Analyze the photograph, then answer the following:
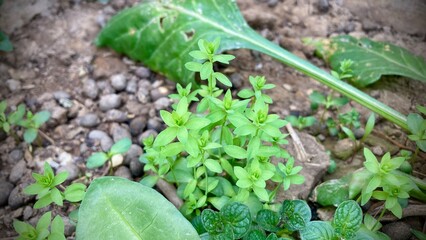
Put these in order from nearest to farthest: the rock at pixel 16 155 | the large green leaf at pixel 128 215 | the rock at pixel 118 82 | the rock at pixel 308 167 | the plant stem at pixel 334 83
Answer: the large green leaf at pixel 128 215 → the rock at pixel 308 167 → the plant stem at pixel 334 83 → the rock at pixel 16 155 → the rock at pixel 118 82

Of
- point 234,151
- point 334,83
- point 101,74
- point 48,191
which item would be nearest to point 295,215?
point 234,151

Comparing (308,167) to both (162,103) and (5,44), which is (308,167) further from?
(5,44)

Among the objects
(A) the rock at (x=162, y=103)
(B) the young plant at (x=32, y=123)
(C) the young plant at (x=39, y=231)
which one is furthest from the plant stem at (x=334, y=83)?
(C) the young plant at (x=39, y=231)

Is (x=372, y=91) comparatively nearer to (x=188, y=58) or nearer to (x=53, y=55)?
(x=188, y=58)

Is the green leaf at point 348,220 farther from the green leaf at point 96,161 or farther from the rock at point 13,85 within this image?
the rock at point 13,85

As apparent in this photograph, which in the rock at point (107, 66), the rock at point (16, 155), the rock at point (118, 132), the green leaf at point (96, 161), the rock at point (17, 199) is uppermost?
the rock at point (107, 66)

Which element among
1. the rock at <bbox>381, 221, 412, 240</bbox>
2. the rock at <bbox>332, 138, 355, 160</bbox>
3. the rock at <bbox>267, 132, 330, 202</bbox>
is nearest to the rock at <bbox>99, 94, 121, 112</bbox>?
the rock at <bbox>267, 132, 330, 202</bbox>

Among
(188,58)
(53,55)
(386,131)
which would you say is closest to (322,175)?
(386,131)
